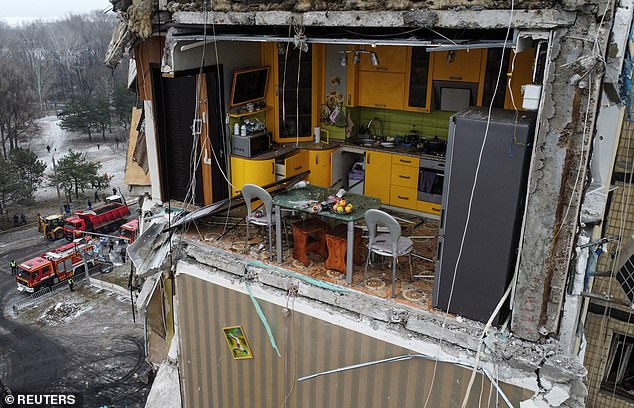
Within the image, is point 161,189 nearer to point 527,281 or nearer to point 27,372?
point 527,281

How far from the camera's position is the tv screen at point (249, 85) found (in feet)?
28.7

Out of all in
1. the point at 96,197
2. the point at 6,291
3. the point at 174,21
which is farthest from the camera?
the point at 96,197

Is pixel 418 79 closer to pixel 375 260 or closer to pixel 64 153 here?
pixel 375 260

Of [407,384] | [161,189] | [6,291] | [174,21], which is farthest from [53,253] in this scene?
[407,384]

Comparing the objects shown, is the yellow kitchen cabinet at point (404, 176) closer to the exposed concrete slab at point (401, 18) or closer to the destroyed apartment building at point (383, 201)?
the destroyed apartment building at point (383, 201)

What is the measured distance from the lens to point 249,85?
905cm

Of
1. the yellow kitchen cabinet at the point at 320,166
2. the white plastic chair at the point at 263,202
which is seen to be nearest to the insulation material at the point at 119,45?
the white plastic chair at the point at 263,202

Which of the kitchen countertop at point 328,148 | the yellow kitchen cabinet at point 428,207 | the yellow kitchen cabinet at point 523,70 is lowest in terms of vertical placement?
the yellow kitchen cabinet at point 428,207

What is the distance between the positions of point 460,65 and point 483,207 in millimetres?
4237

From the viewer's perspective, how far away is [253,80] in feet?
29.8

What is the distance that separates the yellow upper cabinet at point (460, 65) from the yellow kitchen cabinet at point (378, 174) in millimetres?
1704

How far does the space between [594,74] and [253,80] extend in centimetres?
583

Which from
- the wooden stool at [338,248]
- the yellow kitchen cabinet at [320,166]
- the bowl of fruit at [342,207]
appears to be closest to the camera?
the bowl of fruit at [342,207]
